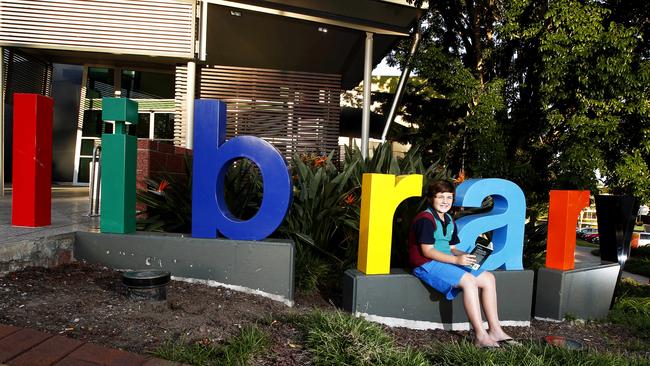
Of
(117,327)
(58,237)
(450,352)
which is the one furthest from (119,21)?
(450,352)

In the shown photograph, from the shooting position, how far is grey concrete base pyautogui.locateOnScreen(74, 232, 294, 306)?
13.1ft

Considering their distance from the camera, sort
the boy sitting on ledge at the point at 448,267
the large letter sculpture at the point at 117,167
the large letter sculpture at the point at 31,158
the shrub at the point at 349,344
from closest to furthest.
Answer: the shrub at the point at 349,344
the boy sitting on ledge at the point at 448,267
the large letter sculpture at the point at 117,167
the large letter sculpture at the point at 31,158

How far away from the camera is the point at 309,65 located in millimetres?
14039

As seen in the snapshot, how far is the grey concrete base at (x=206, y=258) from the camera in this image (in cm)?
399

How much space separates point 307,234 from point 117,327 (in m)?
2.29

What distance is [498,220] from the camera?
4.15m

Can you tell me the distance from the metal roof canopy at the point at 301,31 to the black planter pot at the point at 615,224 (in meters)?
6.03

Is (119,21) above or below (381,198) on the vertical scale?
above

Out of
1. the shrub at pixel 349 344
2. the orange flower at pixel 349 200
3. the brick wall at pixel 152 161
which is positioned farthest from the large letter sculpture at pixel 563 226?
the brick wall at pixel 152 161

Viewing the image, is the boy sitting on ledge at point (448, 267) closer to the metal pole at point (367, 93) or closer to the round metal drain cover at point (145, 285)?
the round metal drain cover at point (145, 285)

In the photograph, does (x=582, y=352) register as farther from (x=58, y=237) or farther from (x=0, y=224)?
(x=0, y=224)

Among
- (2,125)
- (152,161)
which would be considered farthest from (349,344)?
(2,125)

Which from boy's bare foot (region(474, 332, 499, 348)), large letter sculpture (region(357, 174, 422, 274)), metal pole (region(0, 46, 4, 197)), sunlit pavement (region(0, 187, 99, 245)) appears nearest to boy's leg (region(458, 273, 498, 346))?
boy's bare foot (region(474, 332, 499, 348))

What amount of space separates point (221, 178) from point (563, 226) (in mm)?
3205
